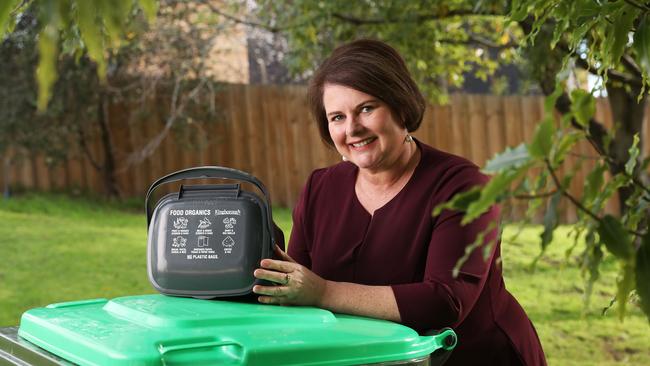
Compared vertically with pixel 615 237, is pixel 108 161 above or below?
below

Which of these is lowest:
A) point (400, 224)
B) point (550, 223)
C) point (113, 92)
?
point (400, 224)

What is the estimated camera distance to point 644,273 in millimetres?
1259

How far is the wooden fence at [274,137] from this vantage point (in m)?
11.1

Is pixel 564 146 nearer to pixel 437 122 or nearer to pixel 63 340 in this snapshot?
pixel 63 340

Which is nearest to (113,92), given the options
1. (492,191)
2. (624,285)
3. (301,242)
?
(301,242)

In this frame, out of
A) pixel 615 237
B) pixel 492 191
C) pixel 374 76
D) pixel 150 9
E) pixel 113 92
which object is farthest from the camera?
pixel 113 92

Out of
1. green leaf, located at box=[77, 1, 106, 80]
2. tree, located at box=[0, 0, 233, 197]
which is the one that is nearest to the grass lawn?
tree, located at box=[0, 0, 233, 197]

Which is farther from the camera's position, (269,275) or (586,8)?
(269,275)

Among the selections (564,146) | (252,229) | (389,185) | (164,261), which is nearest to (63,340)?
(164,261)

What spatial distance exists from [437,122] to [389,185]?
8952 mm

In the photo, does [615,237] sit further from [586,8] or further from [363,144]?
[363,144]

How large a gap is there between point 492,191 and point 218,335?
790mm

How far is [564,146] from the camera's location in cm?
119

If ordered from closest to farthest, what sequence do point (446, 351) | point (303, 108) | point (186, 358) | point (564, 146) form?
A: point (564, 146), point (186, 358), point (446, 351), point (303, 108)
